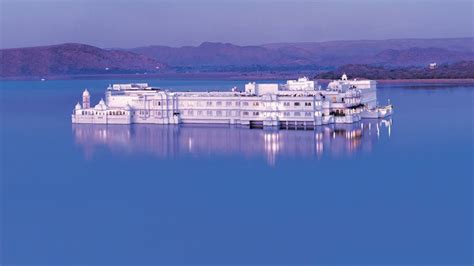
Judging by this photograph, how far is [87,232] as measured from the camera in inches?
476

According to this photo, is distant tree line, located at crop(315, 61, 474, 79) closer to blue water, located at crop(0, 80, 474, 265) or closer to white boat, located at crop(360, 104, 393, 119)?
white boat, located at crop(360, 104, 393, 119)

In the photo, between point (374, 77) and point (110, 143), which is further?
point (374, 77)

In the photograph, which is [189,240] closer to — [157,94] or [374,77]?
[157,94]

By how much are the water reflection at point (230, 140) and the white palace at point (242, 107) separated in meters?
0.71

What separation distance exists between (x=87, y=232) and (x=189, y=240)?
1.67 meters

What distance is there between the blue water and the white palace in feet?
4.39

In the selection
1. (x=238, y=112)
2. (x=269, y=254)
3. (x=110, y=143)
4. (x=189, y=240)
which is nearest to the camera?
(x=269, y=254)

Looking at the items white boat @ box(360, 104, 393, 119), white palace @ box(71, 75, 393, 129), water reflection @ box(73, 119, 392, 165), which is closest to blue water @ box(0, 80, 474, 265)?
water reflection @ box(73, 119, 392, 165)

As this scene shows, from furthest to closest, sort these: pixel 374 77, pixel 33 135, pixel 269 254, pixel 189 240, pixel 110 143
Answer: pixel 374 77 < pixel 33 135 < pixel 110 143 < pixel 189 240 < pixel 269 254

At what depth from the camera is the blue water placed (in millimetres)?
11055

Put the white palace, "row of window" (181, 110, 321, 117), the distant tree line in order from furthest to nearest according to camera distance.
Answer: the distant tree line → the white palace → "row of window" (181, 110, 321, 117)

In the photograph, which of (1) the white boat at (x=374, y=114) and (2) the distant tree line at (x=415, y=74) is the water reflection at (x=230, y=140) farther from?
(2) the distant tree line at (x=415, y=74)

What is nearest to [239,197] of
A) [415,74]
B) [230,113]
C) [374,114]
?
[230,113]

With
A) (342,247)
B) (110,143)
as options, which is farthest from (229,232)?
(110,143)
